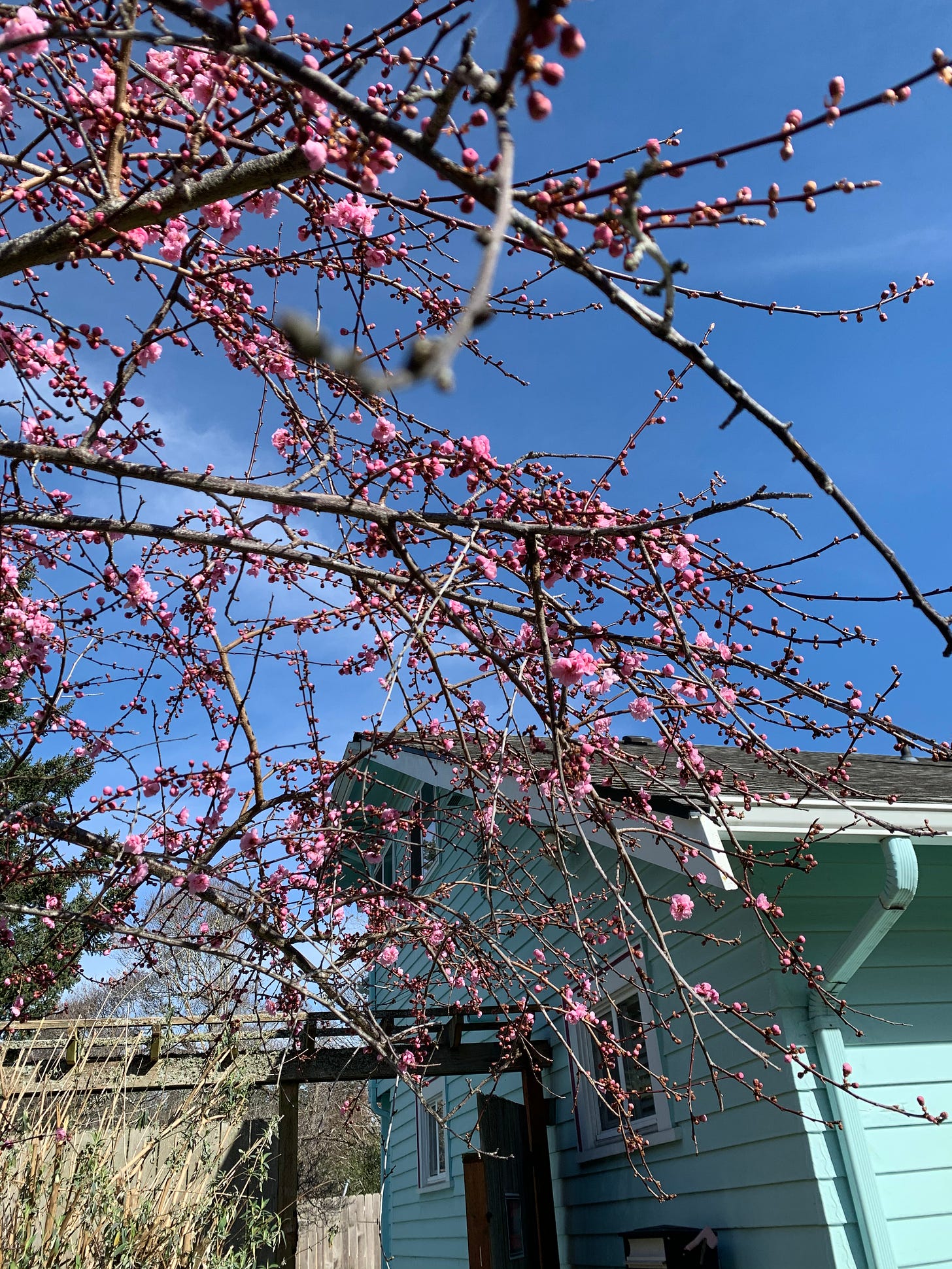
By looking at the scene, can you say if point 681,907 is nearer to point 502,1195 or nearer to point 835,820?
point 835,820

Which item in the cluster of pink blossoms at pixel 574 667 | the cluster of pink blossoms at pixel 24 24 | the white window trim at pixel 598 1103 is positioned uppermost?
the cluster of pink blossoms at pixel 24 24

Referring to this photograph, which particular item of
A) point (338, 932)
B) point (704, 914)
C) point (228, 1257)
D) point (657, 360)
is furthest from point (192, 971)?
point (657, 360)

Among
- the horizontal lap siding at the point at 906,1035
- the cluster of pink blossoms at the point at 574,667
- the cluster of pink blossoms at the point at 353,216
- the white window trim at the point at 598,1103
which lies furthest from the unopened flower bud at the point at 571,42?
the white window trim at the point at 598,1103

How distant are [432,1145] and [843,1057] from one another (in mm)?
6894

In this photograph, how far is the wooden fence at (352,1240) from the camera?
42.9 feet

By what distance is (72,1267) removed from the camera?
277 cm

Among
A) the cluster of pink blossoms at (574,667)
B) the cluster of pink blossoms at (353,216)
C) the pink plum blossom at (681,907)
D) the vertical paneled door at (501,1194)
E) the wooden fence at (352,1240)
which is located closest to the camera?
the cluster of pink blossoms at (574,667)

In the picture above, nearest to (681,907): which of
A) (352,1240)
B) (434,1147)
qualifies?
(434,1147)

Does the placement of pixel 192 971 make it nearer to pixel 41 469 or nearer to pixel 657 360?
pixel 41 469

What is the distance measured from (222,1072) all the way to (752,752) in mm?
2528

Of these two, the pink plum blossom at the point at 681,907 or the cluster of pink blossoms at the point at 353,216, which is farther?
the pink plum blossom at the point at 681,907

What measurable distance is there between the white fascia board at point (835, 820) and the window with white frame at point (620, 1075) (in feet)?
4.82

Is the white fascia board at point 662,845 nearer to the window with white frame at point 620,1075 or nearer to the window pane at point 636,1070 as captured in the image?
the window with white frame at point 620,1075

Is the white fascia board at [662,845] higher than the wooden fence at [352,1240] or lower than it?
higher
